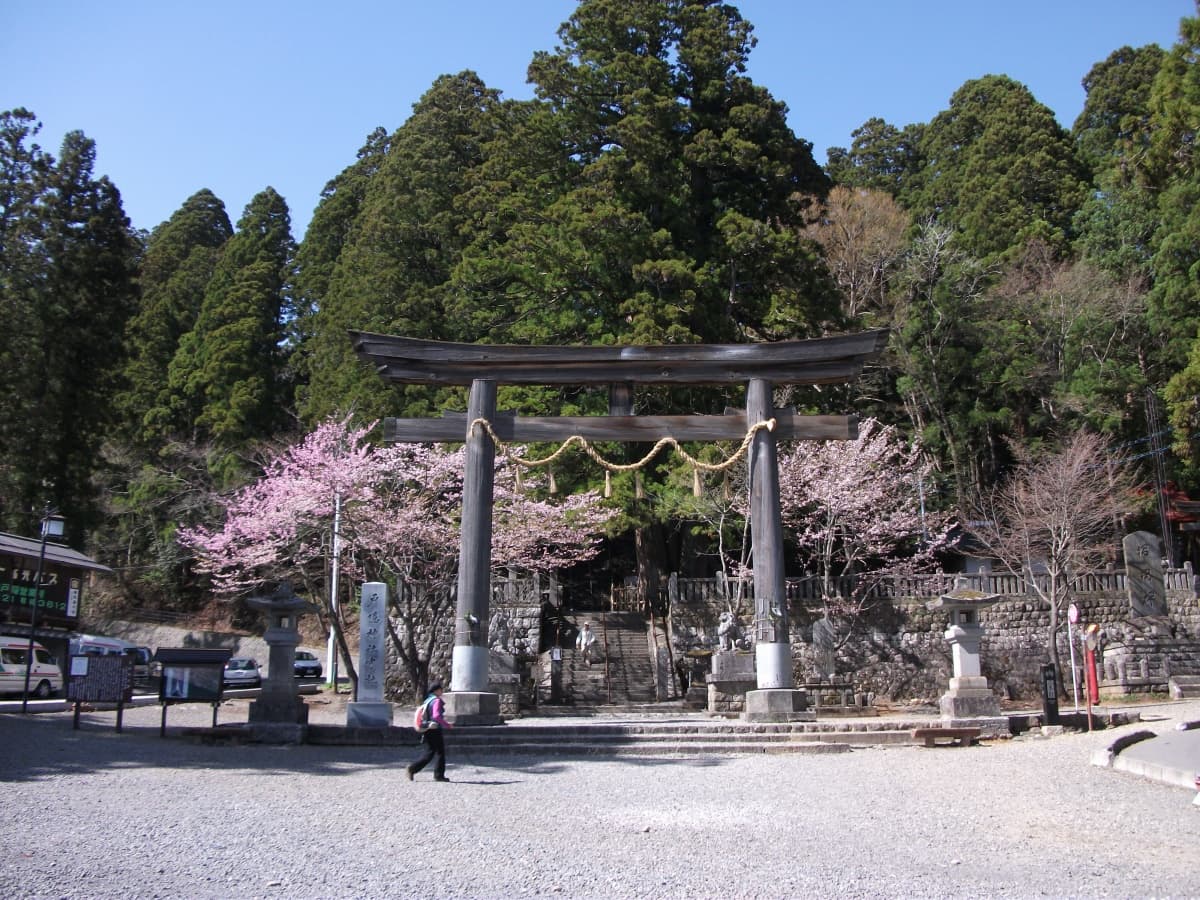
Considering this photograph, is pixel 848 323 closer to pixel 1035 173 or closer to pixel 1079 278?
pixel 1079 278

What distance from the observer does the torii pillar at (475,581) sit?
1362 cm

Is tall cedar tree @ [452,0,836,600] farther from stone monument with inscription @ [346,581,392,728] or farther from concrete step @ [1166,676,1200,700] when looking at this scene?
concrete step @ [1166,676,1200,700]

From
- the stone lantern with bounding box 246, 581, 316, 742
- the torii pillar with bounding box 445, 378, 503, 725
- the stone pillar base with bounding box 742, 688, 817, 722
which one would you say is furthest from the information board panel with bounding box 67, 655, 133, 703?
the stone pillar base with bounding box 742, 688, 817, 722

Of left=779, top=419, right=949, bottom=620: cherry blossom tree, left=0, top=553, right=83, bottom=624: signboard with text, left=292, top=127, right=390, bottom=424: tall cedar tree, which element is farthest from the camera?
left=292, top=127, right=390, bottom=424: tall cedar tree

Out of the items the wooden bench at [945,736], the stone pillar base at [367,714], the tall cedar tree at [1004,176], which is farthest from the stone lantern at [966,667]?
the tall cedar tree at [1004,176]

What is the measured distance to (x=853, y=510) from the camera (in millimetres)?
24000

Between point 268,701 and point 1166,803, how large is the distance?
10823mm

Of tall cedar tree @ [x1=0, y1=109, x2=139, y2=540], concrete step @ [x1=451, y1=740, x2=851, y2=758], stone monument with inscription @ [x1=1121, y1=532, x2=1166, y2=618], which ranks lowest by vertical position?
concrete step @ [x1=451, y1=740, x2=851, y2=758]

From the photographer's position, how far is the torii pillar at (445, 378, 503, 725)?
44.7 ft

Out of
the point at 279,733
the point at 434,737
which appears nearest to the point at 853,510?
the point at 279,733

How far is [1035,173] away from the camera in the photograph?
34.2 metres

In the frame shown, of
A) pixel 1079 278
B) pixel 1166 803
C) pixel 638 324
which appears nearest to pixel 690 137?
pixel 638 324

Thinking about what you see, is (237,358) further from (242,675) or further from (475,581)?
(475,581)

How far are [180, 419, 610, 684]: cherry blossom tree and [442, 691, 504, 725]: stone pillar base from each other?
6596 millimetres
